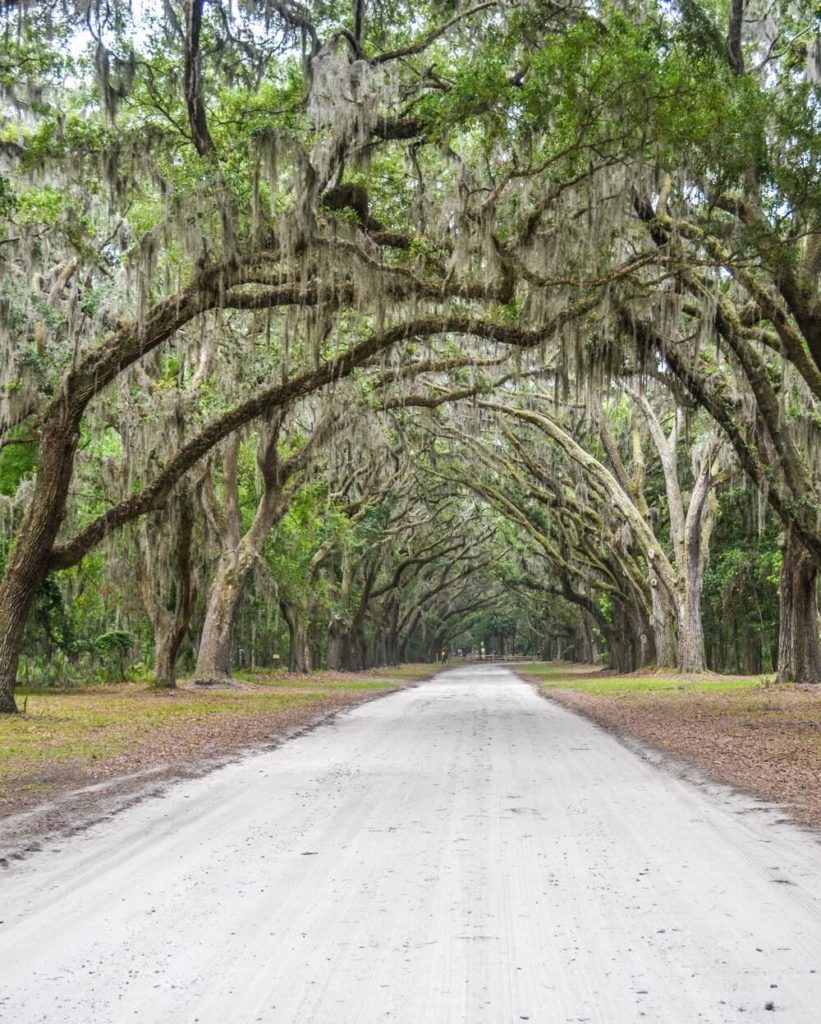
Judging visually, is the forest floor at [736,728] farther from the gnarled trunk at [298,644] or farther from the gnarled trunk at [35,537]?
the gnarled trunk at [298,644]

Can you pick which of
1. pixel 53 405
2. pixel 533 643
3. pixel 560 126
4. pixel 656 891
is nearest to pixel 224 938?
pixel 656 891

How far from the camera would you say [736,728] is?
493 inches

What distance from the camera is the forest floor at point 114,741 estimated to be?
22.6ft

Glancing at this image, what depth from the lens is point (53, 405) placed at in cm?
1471

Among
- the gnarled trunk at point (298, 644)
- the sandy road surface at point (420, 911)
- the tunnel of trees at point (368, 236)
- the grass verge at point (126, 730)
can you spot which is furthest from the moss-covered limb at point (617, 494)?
the sandy road surface at point (420, 911)

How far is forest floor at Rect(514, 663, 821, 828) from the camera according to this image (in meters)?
8.04

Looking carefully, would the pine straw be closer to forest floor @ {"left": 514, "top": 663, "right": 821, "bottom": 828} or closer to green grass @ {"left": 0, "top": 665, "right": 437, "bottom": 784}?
forest floor @ {"left": 514, "top": 663, "right": 821, "bottom": 828}

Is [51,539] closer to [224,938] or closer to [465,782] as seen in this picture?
[465,782]

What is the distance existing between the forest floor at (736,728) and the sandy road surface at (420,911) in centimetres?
82

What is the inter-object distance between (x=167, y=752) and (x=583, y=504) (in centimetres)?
2268

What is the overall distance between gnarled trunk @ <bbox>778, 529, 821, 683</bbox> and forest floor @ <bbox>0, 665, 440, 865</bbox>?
9.04m

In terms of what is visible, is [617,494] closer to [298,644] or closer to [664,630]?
[664,630]

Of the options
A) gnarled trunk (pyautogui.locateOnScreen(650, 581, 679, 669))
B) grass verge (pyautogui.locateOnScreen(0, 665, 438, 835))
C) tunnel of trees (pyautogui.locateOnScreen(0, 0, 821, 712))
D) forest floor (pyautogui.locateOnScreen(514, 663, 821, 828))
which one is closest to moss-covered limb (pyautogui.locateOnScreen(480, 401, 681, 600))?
gnarled trunk (pyautogui.locateOnScreen(650, 581, 679, 669))

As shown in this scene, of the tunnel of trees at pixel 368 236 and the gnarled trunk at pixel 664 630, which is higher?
the tunnel of trees at pixel 368 236
